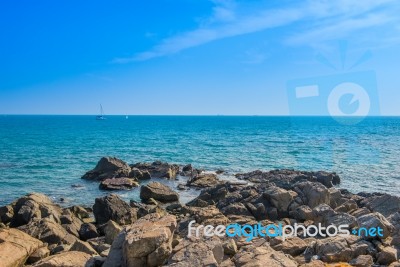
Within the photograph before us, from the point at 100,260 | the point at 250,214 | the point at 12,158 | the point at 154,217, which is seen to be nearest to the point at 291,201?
the point at 250,214

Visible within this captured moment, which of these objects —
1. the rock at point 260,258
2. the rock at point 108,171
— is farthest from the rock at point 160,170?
the rock at point 260,258

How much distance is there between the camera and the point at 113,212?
24.4m

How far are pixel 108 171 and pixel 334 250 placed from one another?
1370 inches

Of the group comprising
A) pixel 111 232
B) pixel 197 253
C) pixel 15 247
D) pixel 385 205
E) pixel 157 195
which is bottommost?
pixel 157 195

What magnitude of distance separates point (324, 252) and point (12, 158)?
58.0 metres

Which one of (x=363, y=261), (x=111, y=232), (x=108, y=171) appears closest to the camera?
(x=363, y=261)

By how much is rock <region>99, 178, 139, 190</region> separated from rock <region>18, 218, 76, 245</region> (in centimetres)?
1704

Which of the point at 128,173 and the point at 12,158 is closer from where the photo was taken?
the point at 128,173

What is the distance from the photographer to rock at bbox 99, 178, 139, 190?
37.7m

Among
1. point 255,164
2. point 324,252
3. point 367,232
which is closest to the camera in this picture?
point 324,252

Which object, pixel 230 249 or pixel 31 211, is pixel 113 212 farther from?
pixel 230 249

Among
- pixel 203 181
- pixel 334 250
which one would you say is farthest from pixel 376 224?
pixel 203 181

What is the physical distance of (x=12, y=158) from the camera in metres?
60.3

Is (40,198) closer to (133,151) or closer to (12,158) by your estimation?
(12,158)
